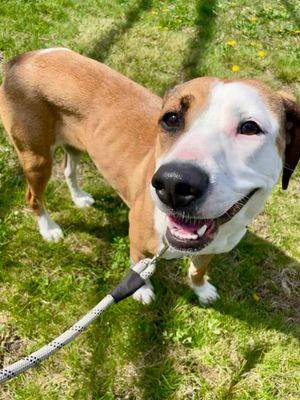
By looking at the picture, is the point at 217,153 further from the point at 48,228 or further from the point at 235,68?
the point at 235,68

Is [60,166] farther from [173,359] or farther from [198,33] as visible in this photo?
[198,33]

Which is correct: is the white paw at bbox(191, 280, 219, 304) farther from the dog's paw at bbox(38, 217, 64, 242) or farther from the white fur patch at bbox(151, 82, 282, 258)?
the white fur patch at bbox(151, 82, 282, 258)

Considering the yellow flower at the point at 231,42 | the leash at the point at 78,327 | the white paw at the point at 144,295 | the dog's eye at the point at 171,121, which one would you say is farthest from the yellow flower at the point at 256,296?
the yellow flower at the point at 231,42

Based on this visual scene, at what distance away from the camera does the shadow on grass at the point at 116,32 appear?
570 centimetres

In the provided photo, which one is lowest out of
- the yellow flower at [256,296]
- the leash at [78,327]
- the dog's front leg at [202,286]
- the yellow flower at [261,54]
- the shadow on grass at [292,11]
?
the yellow flower at [256,296]

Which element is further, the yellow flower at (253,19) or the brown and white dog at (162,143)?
the yellow flower at (253,19)

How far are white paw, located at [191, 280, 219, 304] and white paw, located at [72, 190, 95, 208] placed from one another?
1.22 m

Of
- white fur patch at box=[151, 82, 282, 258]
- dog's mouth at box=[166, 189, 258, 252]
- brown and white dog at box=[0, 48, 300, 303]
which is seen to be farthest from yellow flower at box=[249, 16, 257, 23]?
dog's mouth at box=[166, 189, 258, 252]

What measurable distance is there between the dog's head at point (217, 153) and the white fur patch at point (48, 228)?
1697mm

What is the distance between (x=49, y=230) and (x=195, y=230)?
197cm

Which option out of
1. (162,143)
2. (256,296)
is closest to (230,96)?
(162,143)

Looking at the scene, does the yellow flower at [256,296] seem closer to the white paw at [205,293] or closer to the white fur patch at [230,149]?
the white paw at [205,293]

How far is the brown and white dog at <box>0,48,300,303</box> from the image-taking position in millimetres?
2111

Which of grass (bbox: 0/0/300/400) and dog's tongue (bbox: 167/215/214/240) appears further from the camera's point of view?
grass (bbox: 0/0/300/400)
